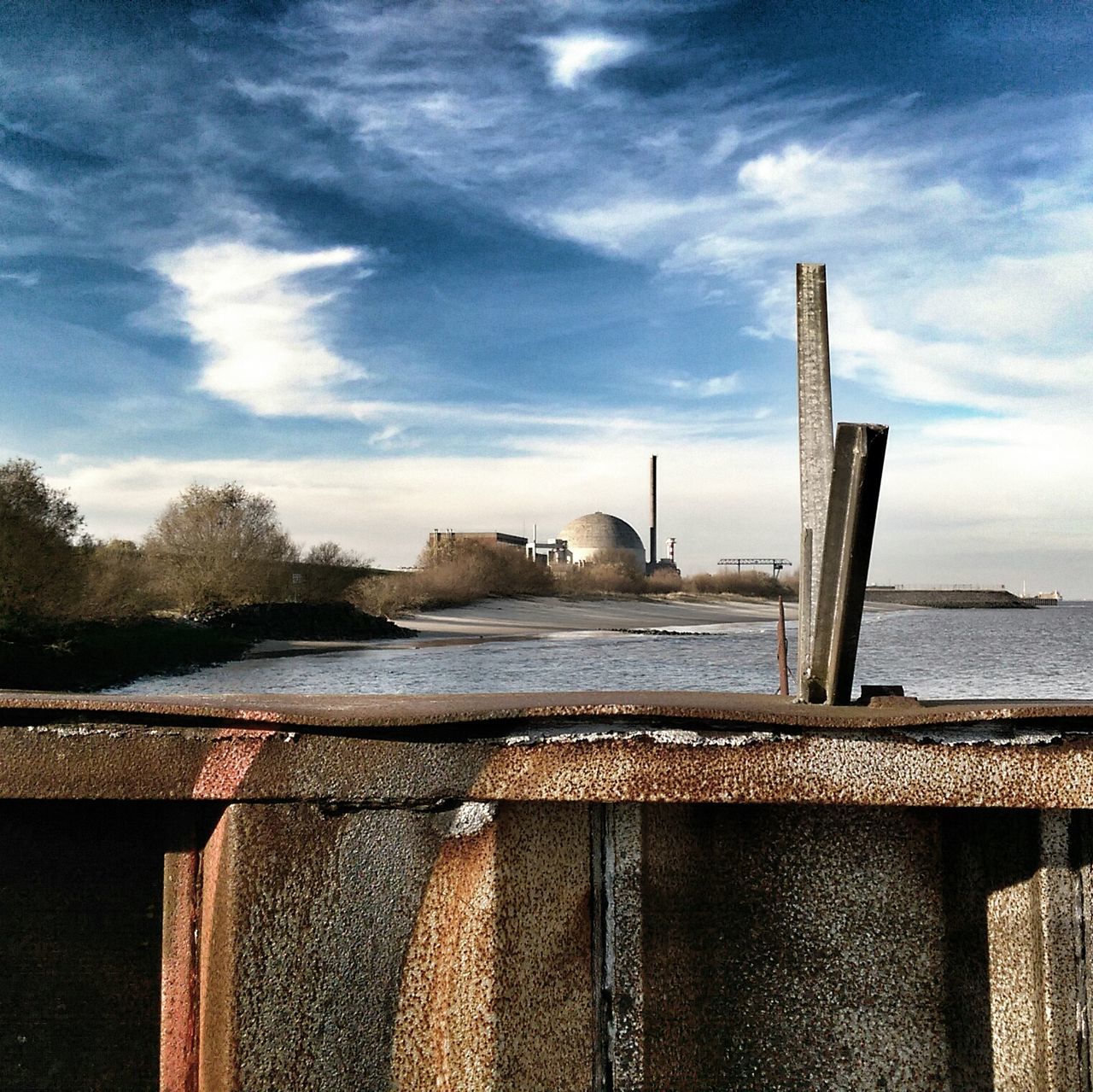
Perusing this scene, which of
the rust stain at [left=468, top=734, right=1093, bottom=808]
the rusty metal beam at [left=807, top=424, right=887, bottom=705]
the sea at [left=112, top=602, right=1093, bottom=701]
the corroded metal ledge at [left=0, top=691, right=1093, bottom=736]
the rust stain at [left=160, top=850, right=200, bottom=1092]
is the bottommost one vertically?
the sea at [left=112, top=602, right=1093, bottom=701]

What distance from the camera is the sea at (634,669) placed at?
16.5 metres

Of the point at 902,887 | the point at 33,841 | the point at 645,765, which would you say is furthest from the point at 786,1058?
the point at 33,841

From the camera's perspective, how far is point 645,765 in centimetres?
153

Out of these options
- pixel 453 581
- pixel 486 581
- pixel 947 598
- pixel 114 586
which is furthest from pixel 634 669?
pixel 947 598

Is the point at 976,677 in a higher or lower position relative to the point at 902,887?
lower

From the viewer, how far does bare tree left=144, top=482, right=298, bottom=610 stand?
27906 millimetres

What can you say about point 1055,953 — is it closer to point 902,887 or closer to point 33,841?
point 902,887

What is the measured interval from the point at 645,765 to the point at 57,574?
19990mm

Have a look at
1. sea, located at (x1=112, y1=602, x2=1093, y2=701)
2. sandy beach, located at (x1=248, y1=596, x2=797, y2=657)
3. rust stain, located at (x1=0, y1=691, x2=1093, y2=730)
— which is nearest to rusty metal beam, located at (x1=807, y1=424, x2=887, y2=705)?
rust stain, located at (x1=0, y1=691, x2=1093, y2=730)

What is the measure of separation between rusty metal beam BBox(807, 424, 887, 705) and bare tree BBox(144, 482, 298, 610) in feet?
90.1

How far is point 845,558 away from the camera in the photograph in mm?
1771

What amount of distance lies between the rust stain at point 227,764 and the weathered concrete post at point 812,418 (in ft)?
4.38

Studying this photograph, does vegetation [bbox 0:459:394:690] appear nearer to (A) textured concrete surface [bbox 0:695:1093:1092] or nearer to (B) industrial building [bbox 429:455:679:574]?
(A) textured concrete surface [bbox 0:695:1093:1092]

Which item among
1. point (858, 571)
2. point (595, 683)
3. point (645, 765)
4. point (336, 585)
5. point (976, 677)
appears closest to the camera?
point (645, 765)
